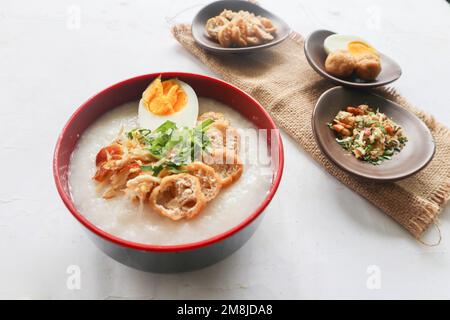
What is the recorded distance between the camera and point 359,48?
1812mm

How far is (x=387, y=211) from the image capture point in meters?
1.33

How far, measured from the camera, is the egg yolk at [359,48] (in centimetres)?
179

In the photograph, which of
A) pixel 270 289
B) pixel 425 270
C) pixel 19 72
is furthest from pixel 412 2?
pixel 19 72

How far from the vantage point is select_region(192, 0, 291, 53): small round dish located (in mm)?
1795

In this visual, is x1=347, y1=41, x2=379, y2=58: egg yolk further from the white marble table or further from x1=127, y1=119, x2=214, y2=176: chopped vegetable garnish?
x1=127, y1=119, x2=214, y2=176: chopped vegetable garnish

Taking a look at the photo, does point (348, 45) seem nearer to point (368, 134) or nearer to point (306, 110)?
point (306, 110)

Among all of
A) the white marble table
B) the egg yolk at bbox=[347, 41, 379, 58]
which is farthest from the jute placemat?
the egg yolk at bbox=[347, 41, 379, 58]

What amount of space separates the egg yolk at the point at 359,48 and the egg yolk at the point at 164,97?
0.85m

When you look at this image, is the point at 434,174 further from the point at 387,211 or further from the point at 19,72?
the point at 19,72

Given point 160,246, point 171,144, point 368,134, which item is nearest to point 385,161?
point 368,134

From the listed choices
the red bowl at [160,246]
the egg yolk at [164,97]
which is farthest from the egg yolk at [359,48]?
the egg yolk at [164,97]

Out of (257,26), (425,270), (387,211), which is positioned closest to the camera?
(425,270)

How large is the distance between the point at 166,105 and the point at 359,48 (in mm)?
974

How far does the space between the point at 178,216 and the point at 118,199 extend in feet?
0.60
